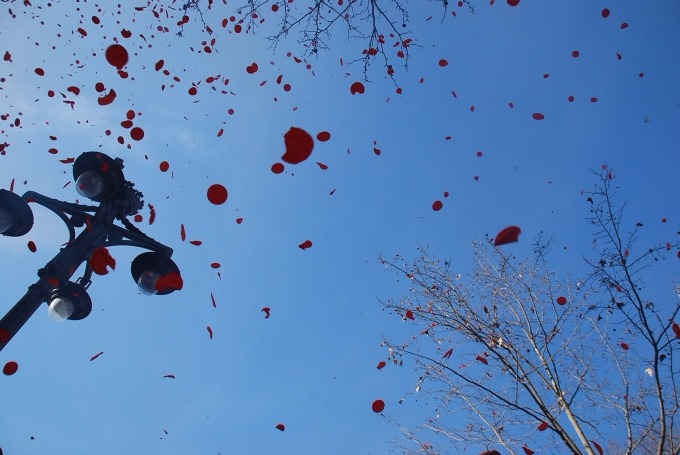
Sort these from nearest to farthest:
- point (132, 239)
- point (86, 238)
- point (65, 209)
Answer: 1. point (86, 238)
2. point (65, 209)
3. point (132, 239)

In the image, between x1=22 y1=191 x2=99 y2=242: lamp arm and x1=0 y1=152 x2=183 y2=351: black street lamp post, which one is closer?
x1=0 y1=152 x2=183 y2=351: black street lamp post

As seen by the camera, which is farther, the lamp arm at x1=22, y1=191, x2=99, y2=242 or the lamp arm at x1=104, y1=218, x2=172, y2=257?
the lamp arm at x1=104, y1=218, x2=172, y2=257

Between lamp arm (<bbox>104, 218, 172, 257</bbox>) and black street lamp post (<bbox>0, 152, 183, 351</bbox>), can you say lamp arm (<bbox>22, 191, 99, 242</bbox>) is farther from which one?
lamp arm (<bbox>104, 218, 172, 257</bbox>)

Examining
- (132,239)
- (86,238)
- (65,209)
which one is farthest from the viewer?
(132,239)

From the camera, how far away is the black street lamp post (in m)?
3.45

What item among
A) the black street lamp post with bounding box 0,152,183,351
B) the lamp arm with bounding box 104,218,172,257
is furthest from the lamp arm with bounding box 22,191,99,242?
the lamp arm with bounding box 104,218,172,257

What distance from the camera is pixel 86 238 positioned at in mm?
3859

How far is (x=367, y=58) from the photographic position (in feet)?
19.9

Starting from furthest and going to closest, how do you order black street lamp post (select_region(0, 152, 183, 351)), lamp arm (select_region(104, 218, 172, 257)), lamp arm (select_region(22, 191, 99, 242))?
lamp arm (select_region(104, 218, 172, 257)) → lamp arm (select_region(22, 191, 99, 242)) → black street lamp post (select_region(0, 152, 183, 351))

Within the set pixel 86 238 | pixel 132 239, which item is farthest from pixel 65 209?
pixel 132 239

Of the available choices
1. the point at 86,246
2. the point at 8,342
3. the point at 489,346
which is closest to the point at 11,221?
the point at 86,246

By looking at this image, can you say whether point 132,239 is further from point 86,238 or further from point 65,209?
point 65,209

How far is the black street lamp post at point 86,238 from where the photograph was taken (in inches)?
136

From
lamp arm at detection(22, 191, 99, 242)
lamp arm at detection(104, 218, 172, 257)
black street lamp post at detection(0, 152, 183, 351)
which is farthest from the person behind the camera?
lamp arm at detection(104, 218, 172, 257)
